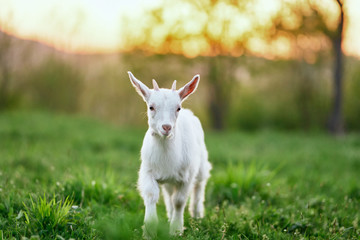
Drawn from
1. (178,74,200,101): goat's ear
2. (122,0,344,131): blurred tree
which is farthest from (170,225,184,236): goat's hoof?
(122,0,344,131): blurred tree

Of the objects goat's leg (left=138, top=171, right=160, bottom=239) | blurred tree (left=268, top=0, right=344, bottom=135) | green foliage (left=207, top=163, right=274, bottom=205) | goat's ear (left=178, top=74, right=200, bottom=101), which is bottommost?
green foliage (left=207, top=163, right=274, bottom=205)

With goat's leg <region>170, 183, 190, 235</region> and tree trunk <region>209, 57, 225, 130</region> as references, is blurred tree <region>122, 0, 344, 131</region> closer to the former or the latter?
tree trunk <region>209, 57, 225, 130</region>

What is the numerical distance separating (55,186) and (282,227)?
2746 millimetres

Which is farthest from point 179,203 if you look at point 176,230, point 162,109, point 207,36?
point 207,36

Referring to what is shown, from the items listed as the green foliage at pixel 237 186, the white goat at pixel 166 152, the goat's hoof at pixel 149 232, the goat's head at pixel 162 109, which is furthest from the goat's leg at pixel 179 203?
the green foliage at pixel 237 186

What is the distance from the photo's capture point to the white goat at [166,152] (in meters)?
3.42

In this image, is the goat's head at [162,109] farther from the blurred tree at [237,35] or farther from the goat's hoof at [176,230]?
the blurred tree at [237,35]

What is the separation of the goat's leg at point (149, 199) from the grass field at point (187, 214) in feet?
0.40

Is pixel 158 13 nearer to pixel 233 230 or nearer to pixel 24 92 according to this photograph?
pixel 24 92

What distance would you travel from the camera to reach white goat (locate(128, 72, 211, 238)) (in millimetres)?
3422

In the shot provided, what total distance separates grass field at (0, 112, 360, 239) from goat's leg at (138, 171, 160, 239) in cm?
12

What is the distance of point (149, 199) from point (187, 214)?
0.94m

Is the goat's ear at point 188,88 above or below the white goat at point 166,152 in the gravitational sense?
above

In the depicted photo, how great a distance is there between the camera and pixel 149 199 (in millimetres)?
3557
